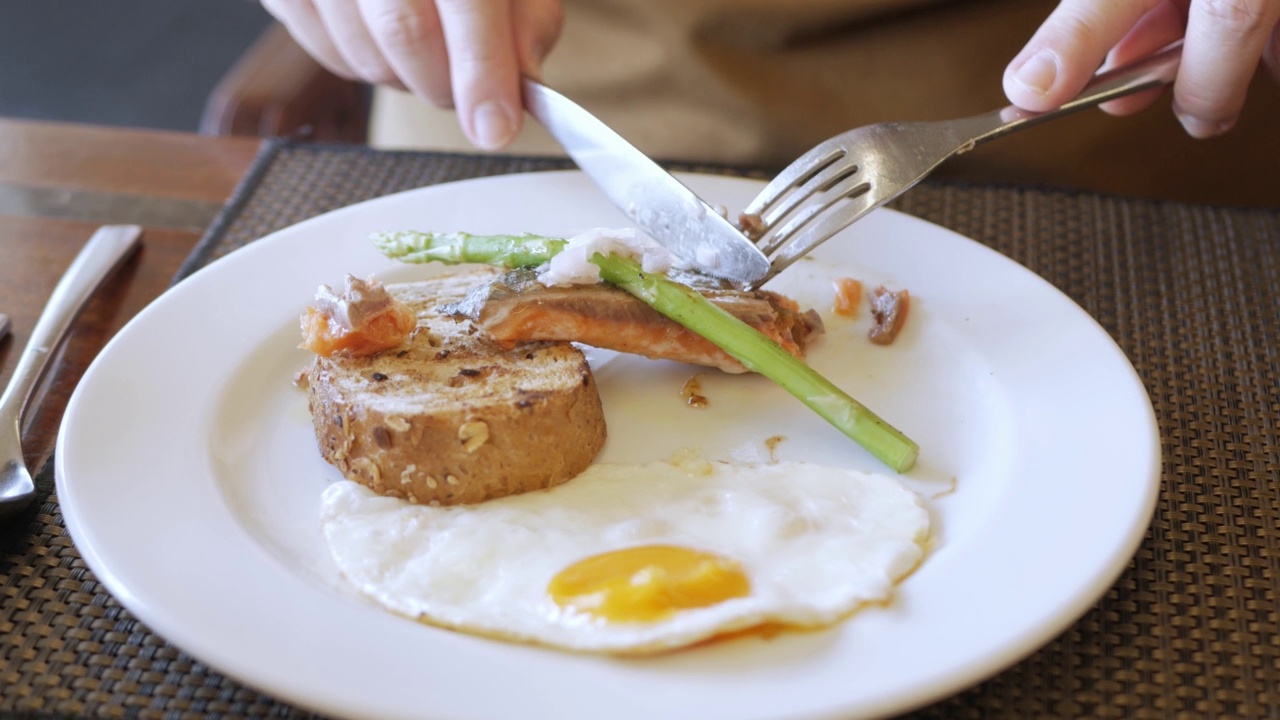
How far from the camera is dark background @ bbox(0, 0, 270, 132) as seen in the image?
314 inches

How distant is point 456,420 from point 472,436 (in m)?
0.05

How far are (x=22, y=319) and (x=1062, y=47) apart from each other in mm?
2781

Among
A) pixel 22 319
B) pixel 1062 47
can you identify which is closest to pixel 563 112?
pixel 1062 47

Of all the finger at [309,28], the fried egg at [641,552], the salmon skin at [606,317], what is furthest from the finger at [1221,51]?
the finger at [309,28]

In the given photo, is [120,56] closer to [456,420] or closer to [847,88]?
[847,88]

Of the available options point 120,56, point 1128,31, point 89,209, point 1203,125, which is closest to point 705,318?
point 1128,31

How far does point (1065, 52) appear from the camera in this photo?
8.45 feet

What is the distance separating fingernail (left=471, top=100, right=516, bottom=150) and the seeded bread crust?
95cm

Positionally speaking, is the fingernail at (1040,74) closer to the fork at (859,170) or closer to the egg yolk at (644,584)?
the fork at (859,170)

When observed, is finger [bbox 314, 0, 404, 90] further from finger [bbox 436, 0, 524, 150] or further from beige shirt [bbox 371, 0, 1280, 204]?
beige shirt [bbox 371, 0, 1280, 204]

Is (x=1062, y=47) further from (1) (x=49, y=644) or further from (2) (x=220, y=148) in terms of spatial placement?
(2) (x=220, y=148)

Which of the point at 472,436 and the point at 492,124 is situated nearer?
the point at 472,436

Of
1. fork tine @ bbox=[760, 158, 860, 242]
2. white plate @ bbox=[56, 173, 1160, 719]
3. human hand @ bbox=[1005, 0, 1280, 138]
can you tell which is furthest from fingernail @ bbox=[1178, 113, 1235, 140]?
fork tine @ bbox=[760, 158, 860, 242]

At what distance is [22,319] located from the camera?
2.83 metres
